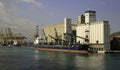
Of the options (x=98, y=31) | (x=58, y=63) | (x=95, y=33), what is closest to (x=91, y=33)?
(x=95, y=33)

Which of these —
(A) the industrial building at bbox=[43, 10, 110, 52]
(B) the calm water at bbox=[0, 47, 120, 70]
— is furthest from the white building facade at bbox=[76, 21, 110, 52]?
(B) the calm water at bbox=[0, 47, 120, 70]

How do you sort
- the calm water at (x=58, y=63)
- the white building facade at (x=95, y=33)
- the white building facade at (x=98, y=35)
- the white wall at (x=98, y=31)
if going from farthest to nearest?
the white wall at (x=98, y=31)
the white building facade at (x=95, y=33)
the white building facade at (x=98, y=35)
the calm water at (x=58, y=63)

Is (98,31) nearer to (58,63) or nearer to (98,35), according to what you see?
(98,35)

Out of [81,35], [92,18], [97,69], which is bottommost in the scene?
[97,69]

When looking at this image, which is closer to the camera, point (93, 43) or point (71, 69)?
point (71, 69)

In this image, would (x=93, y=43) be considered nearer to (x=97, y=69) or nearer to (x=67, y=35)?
(x=67, y=35)

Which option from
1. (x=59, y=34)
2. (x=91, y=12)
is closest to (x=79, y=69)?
(x=91, y=12)

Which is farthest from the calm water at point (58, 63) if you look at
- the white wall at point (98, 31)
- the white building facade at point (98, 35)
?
the white wall at point (98, 31)

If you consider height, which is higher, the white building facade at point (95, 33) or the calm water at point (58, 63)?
the white building facade at point (95, 33)

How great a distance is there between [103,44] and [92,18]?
24143 millimetres

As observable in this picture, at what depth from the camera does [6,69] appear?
52875 mm

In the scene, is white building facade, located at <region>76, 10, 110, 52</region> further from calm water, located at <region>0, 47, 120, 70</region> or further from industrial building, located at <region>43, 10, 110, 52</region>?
calm water, located at <region>0, 47, 120, 70</region>

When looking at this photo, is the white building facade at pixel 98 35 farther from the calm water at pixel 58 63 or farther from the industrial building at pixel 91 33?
the calm water at pixel 58 63

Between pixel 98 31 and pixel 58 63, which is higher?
pixel 98 31
